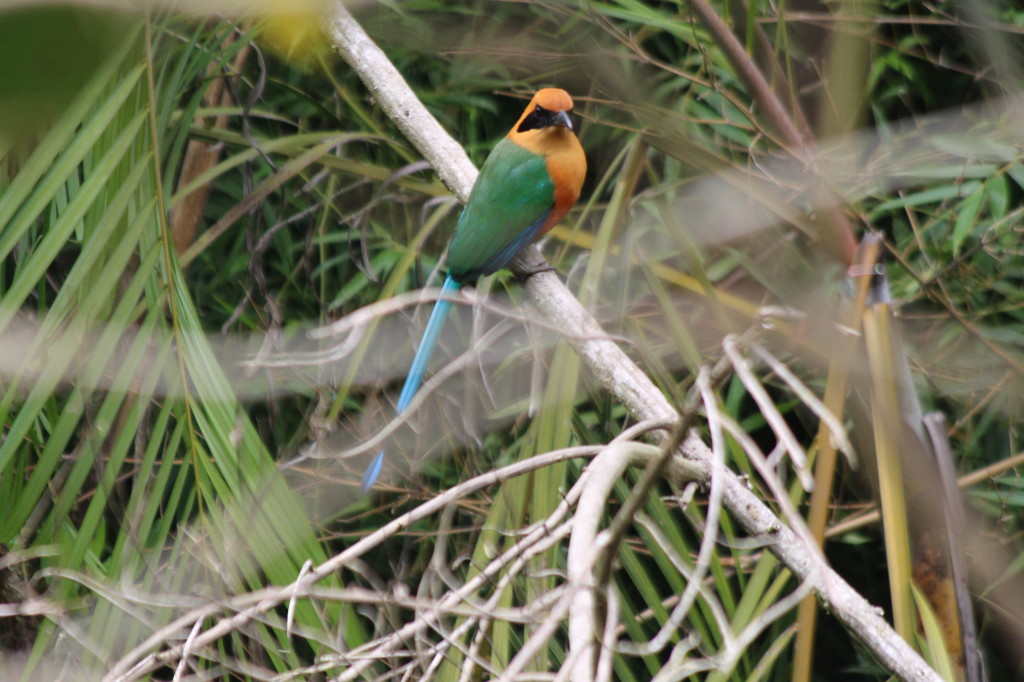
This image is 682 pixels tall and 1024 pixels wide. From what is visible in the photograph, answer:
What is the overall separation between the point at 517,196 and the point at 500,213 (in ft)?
0.23

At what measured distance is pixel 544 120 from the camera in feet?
6.71

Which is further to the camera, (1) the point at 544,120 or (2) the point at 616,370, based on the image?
(1) the point at 544,120

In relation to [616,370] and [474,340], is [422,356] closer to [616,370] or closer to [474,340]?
[474,340]

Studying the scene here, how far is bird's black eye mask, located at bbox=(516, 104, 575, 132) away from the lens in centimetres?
201

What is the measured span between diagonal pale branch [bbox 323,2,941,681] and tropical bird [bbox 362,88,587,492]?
0.07 m

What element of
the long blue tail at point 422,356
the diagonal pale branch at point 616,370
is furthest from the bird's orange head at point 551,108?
the long blue tail at point 422,356

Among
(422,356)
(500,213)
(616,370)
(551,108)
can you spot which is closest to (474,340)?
(616,370)

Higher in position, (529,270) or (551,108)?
(551,108)

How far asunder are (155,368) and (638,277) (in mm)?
1117

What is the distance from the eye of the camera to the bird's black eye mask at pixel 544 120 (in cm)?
201

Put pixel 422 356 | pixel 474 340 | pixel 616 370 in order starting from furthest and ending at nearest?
pixel 422 356
pixel 474 340
pixel 616 370

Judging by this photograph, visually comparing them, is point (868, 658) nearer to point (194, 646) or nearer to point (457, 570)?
point (457, 570)

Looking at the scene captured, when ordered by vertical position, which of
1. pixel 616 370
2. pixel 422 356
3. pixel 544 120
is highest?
pixel 544 120

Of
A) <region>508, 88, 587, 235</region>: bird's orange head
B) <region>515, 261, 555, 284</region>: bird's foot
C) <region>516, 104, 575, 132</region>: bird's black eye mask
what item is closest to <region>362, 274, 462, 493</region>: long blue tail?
<region>515, 261, 555, 284</region>: bird's foot
